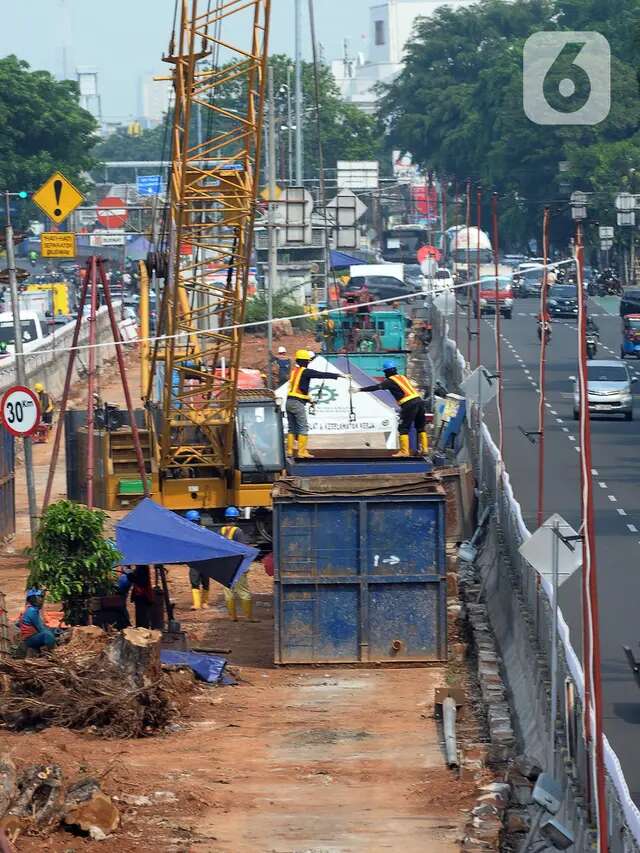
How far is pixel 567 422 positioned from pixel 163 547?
1175 inches

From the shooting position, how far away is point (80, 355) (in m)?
61.2

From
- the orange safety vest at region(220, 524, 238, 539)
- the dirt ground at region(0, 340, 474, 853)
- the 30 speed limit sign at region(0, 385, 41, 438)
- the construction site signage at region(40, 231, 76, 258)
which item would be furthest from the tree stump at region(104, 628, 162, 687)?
the construction site signage at region(40, 231, 76, 258)

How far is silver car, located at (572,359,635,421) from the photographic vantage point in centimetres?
4894

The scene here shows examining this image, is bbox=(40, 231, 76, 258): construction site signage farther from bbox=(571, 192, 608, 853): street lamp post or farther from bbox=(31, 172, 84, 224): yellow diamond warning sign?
bbox=(571, 192, 608, 853): street lamp post

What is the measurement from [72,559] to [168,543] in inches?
69.2

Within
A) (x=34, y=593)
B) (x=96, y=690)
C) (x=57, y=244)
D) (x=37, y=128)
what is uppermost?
(x=37, y=128)

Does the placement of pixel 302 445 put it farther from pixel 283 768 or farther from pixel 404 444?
pixel 283 768

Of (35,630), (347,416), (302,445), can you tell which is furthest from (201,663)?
(347,416)

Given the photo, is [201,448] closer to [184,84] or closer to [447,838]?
[184,84]

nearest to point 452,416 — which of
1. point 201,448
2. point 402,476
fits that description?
point 201,448

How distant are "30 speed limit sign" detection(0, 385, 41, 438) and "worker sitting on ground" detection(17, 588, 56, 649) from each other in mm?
7539

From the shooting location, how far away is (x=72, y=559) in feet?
71.4

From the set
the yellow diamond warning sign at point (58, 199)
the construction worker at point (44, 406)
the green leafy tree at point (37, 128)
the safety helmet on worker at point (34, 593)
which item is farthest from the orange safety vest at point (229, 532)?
the green leafy tree at point (37, 128)

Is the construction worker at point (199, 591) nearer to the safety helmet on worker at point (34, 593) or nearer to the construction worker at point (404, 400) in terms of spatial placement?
the safety helmet on worker at point (34, 593)
